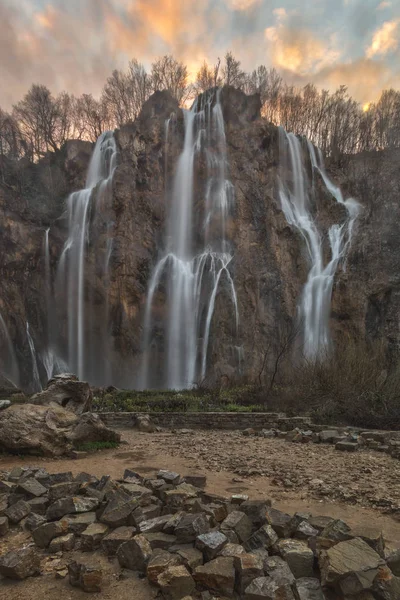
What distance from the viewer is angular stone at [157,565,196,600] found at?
10.6ft

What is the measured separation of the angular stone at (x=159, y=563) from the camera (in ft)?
11.3

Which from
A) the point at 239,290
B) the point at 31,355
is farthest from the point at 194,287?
the point at 31,355

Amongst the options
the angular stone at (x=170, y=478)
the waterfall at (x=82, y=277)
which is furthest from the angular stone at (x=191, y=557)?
the waterfall at (x=82, y=277)

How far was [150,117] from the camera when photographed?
37.6 meters

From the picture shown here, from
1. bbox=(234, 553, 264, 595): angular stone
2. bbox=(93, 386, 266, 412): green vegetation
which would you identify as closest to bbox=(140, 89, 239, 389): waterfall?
bbox=(93, 386, 266, 412): green vegetation

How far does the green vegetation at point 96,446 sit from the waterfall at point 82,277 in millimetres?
20343

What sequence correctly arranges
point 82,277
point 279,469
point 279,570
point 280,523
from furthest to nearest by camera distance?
point 82,277, point 279,469, point 280,523, point 279,570

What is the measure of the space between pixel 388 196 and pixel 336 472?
1291 inches

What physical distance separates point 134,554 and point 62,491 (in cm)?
184

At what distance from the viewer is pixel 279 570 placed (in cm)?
337

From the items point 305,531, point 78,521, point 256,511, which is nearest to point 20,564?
point 78,521

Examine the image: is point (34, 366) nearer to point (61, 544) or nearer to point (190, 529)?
point (61, 544)

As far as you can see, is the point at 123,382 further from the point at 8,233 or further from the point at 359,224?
the point at 359,224

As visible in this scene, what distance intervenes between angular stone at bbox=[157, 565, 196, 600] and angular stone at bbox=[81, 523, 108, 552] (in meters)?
1.00
